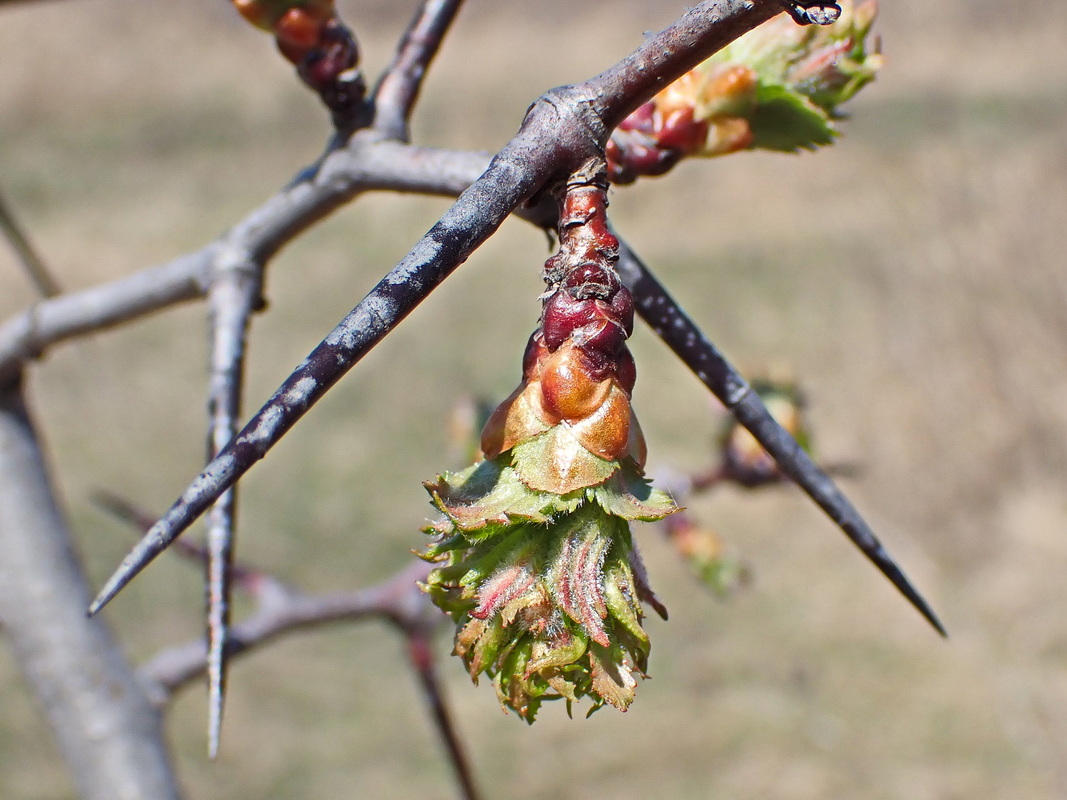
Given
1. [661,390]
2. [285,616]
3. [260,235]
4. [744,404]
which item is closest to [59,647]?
[285,616]

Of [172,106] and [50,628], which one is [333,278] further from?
[50,628]

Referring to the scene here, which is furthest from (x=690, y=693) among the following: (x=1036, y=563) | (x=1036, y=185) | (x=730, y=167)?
(x=730, y=167)

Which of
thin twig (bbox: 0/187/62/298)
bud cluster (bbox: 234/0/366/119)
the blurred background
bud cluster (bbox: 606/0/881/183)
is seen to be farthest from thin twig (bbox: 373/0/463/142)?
the blurred background

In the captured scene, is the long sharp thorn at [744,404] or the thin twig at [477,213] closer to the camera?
the thin twig at [477,213]

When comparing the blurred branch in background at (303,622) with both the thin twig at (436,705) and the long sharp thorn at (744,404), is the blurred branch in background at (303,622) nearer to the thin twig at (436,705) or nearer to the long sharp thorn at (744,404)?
the thin twig at (436,705)

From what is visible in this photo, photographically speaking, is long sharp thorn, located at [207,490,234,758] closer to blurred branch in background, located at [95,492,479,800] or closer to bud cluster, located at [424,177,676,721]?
bud cluster, located at [424,177,676,721]

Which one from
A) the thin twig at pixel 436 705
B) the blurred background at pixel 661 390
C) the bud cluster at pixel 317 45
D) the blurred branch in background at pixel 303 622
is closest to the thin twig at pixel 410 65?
the bud cluster at pixel 317 45

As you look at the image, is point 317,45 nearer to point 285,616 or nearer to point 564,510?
point 564,510
